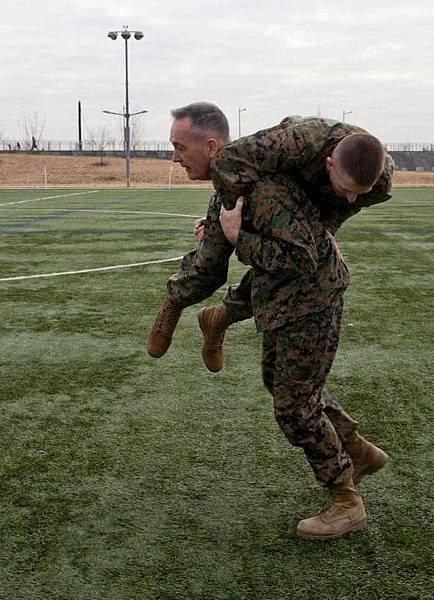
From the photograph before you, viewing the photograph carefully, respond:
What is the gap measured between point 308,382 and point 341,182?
796 millimetres

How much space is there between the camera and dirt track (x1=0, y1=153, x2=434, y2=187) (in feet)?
177

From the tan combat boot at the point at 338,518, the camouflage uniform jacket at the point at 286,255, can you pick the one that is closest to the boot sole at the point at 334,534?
the tan combat boot at the point at 338,518

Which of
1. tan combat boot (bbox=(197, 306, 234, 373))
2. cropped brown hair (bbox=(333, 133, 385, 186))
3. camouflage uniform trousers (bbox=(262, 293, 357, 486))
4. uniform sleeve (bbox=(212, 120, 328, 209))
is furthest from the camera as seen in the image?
tan combat boot (bbox=(197, 306, 234, 373))

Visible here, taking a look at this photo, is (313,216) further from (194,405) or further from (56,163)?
(56,163)

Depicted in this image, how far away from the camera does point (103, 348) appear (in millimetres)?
6164

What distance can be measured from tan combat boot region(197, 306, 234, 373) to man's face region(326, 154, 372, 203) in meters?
0.96

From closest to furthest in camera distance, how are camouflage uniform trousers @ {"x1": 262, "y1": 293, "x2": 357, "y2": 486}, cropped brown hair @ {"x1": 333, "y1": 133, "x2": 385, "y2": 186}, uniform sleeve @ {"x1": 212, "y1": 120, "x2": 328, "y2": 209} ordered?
cropped brown hair @ {"x1": 333, "y1": 133, "x2": 385, "y2": 186} < uniform sleeve @ {"x1": 212, "y1": 120, "x2": 328, "y2": 209} < camouflage uniform trousers @ {"x1": 262, "y1": 293, "x2": 357, "y2": 486}

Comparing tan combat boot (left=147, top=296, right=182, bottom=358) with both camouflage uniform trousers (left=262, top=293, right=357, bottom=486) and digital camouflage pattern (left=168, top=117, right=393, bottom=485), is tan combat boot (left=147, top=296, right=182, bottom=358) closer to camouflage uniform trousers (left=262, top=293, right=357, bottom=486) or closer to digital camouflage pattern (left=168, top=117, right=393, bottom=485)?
digital camouflage pattern (left=168, top=117, right=393, bottom=485)

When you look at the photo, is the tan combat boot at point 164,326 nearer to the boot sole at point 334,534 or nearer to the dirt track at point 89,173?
the boot sole at point 334,534

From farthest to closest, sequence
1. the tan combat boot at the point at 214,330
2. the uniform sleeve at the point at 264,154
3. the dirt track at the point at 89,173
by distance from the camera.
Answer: the dirt track at the point at 89,173 → the tan combat boot at the point at 214,330 → the uniform sleeve at the point at 264,154

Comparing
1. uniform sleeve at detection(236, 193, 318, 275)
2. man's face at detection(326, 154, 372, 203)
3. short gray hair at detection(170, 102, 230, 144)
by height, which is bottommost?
uniform sleeve at detection(236, 193, 318, 275)

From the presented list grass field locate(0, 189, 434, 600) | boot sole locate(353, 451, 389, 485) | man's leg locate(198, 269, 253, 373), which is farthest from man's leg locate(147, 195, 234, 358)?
boot sole locate(353, 451, 389, 485)

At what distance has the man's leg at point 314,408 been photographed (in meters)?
3.07

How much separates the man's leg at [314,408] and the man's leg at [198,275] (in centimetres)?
34
